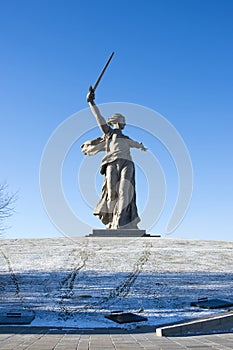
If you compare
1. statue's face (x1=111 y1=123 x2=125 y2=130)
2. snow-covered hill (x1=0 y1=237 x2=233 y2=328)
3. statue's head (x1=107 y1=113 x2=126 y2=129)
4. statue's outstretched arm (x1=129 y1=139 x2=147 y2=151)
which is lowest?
snow-covered hill (x1=0 y1=237 x2=233 y2=328)

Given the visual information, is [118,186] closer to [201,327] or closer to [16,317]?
[16,317]

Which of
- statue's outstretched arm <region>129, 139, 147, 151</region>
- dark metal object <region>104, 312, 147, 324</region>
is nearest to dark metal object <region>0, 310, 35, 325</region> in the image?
dark metal object <region>104, 312, 147, 324</region>

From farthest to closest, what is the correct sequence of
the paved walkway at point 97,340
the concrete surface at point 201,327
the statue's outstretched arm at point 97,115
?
the statue's outstretched arm at point 97,115 < the concrete surface at point 201,327 < the paved walkway at point 97,340

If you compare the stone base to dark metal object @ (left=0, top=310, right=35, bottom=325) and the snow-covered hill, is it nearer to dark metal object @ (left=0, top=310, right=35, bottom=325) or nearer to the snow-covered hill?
the snow-covered hill

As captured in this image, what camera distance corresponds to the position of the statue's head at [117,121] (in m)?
32.3

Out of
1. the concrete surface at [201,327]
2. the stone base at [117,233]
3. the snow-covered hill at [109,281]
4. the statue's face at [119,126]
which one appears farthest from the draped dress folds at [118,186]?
the concrete surface at [201,327]

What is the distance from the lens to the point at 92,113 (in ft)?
106

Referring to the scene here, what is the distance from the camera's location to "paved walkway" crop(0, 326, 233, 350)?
20.0 feet

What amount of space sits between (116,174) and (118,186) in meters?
0.95

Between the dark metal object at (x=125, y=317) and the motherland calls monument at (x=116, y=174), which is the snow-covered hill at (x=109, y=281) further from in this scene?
the motherland calls monument at (x=116, y=174)

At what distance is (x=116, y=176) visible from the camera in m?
31.0

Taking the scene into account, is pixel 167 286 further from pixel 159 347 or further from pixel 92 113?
pixel 92 113

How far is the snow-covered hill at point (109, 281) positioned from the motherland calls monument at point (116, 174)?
32.4 feet

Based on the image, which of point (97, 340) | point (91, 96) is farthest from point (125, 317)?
point (91, 96)
